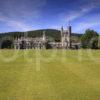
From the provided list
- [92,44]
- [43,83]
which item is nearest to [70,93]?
[43,83]

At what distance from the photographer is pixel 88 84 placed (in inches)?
667

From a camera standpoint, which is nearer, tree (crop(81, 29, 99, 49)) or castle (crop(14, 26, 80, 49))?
tree (crop(81, 29, 99, 49))

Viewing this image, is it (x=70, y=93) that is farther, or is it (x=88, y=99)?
(x=70, y=93)

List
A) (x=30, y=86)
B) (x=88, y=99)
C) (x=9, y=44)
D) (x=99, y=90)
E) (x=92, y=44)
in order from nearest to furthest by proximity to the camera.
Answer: (x=88, y=99) → (x=99, y=90) → (x=30, y=86) → (x=92, y=44) → (x=9, y=44)

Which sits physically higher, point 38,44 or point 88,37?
point 88,37

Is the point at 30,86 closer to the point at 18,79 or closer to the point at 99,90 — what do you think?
the point at 18,79

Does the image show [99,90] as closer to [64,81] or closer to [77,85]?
[77,85]

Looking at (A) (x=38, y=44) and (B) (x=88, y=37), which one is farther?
(A) (x=38, y=44)

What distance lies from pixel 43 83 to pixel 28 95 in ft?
11.4

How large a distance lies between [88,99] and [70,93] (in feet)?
4.88

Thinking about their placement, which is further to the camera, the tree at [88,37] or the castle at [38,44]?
the castle at [38,44]

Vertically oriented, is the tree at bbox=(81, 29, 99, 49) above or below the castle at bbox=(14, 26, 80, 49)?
above

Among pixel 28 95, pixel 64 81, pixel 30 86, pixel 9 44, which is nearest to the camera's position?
pixel 28 95

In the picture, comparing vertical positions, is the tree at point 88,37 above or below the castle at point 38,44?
above
